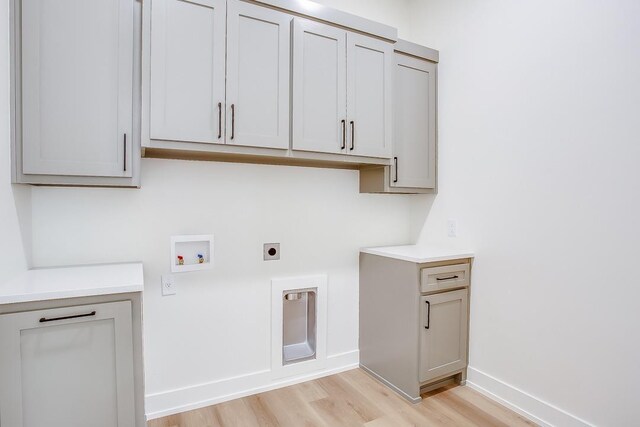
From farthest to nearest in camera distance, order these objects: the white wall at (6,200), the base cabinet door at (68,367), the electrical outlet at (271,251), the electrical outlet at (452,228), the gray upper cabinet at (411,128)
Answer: the electrical outlet at (452,228), the gray upper cabinet at (411,128), the electrical outlet at (271,251), the white wall at (6,200), the base cabinet door at (68,367)

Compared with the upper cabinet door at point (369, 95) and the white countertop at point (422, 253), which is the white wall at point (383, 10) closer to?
the upper cabinet door at point (369, 95)

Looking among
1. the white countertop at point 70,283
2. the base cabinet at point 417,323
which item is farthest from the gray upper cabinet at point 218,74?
the base cabinet at point 417,323

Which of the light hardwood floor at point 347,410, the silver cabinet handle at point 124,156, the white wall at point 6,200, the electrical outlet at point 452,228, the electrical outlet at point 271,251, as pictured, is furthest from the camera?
the electrical outlet at point 452,228

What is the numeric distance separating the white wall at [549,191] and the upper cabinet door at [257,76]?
132 centimetres

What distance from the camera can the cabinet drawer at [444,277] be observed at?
2179 mm

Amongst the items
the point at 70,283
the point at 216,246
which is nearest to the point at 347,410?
the point at 216,246

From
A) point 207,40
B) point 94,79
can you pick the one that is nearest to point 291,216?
point 207,40

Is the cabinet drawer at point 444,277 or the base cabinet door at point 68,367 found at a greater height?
the cabinet drawer at point 444,277

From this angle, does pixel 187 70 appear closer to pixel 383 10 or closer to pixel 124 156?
pixel 124 156

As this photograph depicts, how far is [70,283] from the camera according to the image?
143 centimetres

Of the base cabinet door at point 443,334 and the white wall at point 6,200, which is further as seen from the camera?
the base cabinet door at point 443,334

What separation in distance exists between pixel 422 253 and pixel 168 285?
5.32 feet

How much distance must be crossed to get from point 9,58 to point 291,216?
5.26 feet

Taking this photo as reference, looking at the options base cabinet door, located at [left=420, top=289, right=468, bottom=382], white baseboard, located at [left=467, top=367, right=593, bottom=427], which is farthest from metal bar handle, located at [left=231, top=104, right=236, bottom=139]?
white baseboard, located at [left=467, top=367, right=593, bottom=427]
